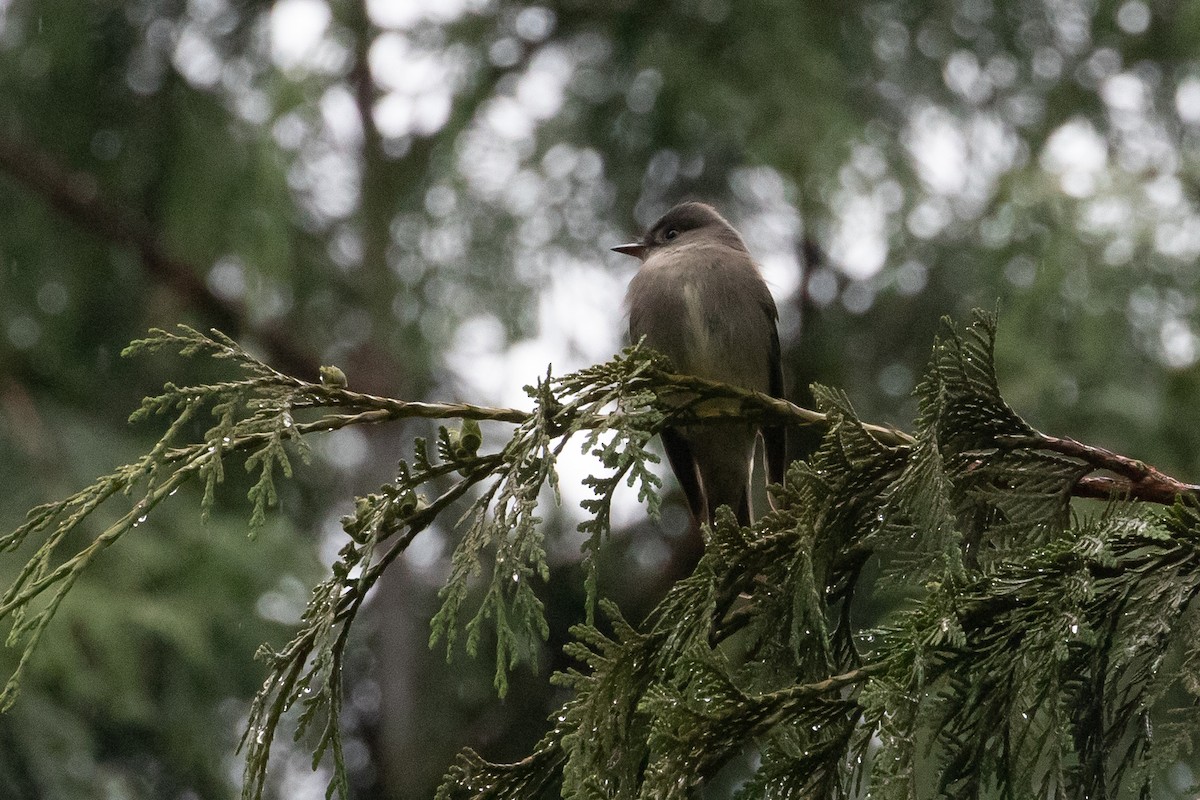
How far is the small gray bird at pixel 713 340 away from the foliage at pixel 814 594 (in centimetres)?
173

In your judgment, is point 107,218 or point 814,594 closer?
point 814,594

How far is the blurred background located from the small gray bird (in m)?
2.37

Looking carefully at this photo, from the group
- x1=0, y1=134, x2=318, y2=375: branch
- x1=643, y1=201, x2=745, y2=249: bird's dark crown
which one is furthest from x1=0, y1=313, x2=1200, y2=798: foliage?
x1=0, y1=134, x2=318, y2=375: branch

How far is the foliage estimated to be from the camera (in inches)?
77.0

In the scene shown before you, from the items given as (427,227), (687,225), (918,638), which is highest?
(427,227)

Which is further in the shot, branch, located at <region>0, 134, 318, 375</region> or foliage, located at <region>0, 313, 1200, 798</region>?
branch, located at <region>0, 134, 318, 375</region>

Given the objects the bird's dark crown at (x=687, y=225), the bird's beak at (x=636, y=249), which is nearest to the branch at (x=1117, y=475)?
the bird's dark crown at (x=687, y=225)

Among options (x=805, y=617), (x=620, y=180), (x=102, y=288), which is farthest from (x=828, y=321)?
(x=805, y=617)

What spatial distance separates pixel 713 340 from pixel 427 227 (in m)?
4.57

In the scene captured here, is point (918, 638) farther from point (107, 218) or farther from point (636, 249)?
point (107, 218)

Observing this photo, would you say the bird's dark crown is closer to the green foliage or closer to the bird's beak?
the bird's beak

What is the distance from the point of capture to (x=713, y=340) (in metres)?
4.24

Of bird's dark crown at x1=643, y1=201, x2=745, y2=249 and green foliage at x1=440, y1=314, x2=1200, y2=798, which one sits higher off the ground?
bird's dark crown at x1=643, y1=201, x2=745, y2=249

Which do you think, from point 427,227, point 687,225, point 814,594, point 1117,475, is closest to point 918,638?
point 814,594
